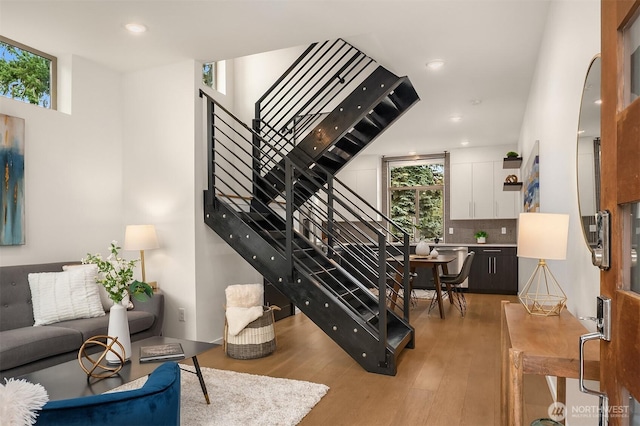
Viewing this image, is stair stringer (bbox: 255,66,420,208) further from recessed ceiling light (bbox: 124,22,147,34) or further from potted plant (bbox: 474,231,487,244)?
potted plant (bbox: 474,231,487,244)

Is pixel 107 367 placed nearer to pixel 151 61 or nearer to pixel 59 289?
pixel 59 289

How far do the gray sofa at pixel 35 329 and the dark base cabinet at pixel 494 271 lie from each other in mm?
6086

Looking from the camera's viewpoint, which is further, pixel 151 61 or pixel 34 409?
pixel 151 61

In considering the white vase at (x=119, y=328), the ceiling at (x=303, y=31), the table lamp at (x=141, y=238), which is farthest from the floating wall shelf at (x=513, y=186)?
the white vase at (x=119, y=328)

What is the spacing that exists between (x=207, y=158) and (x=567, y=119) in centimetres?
334

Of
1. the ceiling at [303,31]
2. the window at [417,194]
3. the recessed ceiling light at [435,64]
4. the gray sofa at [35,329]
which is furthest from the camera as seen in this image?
the window at [417,194]

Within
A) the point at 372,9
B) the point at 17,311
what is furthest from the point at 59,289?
the point at 372,9

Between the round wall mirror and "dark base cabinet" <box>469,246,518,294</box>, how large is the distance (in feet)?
20.7

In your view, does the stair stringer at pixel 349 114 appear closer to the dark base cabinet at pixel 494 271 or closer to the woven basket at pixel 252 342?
the woven basket at pixel 252 342

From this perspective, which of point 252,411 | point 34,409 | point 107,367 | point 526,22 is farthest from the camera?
point 526,22

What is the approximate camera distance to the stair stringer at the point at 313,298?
11.5ft

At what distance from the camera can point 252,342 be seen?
3904mm

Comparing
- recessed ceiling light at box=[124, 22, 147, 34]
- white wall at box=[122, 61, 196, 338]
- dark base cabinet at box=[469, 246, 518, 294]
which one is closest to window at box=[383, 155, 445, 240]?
dark base cabinet at box=[469, 246, 518, 294]

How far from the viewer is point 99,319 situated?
3543 mm
